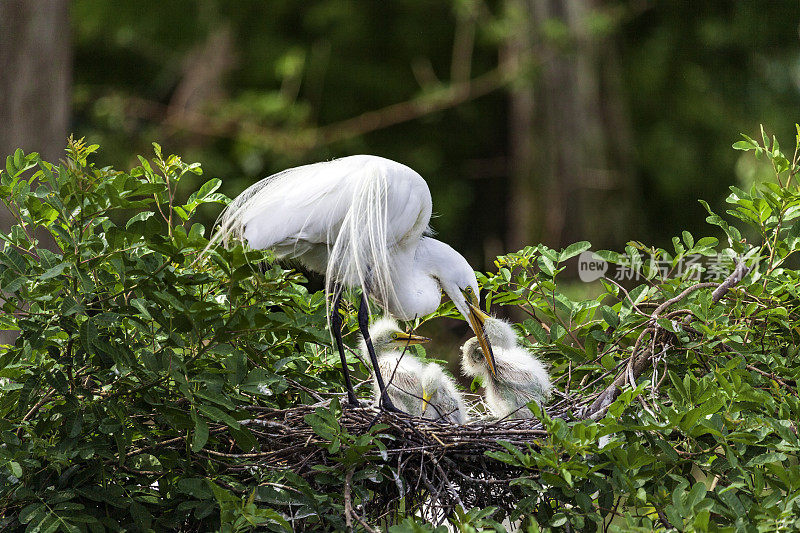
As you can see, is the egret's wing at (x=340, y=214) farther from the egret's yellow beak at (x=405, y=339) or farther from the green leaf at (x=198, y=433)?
the green leaf at (x=198, y=433)

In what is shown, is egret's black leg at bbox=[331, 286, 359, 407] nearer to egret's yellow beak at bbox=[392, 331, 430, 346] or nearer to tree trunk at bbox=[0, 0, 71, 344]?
egret's yellow beak at bbox=[392, 331, 430, 346]

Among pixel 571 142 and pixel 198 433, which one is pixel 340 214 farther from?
pixel 571 142

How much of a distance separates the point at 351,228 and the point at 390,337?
620mm

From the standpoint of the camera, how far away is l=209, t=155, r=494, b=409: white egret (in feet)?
7.09

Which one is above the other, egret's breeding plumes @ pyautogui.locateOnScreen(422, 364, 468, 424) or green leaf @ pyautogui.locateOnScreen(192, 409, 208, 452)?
green leaf @ pyautogui.locateOnScreen(192, 409, 208, 452)

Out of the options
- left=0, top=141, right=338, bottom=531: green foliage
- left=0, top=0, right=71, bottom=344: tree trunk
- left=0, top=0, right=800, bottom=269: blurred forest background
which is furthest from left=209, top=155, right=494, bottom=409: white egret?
left=0, top=0, right=800, bottom=269: blurred forest background

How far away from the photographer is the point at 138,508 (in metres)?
1.72

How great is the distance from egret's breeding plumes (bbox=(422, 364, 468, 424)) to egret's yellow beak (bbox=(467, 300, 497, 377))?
0.13 meters

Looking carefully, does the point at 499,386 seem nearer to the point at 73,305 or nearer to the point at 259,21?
the point at 73,305

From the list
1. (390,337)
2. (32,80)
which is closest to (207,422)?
(390,337)

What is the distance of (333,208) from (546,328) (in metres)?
0.64

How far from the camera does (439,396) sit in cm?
252

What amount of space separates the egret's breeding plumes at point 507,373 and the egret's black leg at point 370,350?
0.34m

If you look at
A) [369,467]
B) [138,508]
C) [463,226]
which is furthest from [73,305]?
[463,226]
